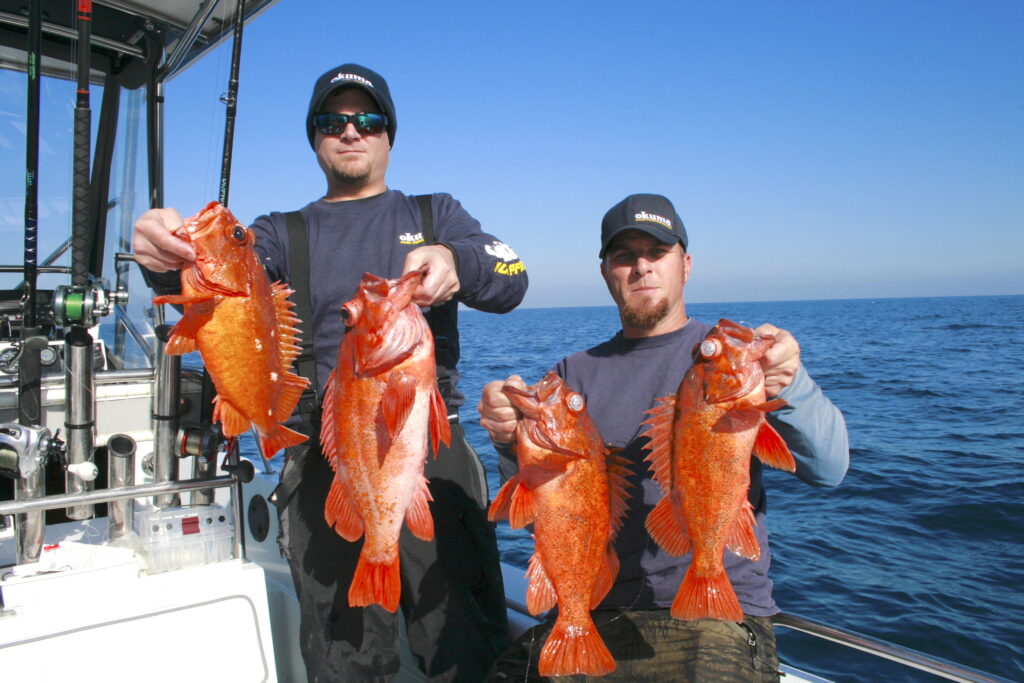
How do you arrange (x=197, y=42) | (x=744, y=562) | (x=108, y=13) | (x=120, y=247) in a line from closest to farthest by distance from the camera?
(x=744, y=562), (x=108, y=13), (x=197, y=42), (x=120, y=247)

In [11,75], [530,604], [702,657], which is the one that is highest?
[11,75]

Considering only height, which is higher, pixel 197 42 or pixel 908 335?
pixel 197 42

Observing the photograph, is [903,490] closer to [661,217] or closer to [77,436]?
[661,217]

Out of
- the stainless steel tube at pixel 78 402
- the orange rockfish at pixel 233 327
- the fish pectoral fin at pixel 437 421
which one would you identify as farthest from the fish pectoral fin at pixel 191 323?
the stainless steel tube at pixel 78 402

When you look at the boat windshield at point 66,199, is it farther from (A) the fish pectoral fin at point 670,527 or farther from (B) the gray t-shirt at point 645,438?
Result: (A) the fish pectoral fin at point 670,527

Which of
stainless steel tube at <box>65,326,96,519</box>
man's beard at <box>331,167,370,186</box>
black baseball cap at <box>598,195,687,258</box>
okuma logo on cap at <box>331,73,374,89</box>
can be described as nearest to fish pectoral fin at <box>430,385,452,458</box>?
man's beard at <box>331,167,370,186</box>

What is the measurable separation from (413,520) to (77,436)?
89.1 inches

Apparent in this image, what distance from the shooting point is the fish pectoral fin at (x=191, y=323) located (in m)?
2.30

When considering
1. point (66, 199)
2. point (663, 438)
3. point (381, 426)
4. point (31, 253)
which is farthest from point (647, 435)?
point (66, 199)

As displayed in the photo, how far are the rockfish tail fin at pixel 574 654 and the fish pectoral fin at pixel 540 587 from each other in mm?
96

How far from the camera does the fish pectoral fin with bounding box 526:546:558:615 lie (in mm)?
2580

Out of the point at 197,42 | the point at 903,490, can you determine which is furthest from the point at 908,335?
the point at 197,42

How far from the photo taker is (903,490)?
10.1 metres

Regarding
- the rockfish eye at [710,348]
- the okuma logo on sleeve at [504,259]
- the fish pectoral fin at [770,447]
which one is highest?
the okuma logo on sleeve at [504,259]
